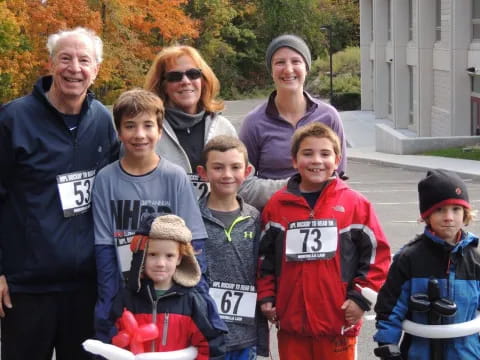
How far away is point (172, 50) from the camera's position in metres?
4.87

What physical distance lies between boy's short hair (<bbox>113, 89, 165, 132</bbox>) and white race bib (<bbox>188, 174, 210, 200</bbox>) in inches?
21.2

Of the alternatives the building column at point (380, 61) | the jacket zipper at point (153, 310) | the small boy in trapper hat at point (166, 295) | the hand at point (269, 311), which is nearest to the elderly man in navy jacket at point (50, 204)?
the small boy in trapper hat at point (166, 295)

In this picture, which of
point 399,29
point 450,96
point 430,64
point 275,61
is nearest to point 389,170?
point 450,96

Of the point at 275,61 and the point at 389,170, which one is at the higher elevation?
the point at 275,61

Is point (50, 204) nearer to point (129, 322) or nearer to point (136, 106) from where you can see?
point (136, 106)

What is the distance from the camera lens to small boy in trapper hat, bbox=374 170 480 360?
13.6ft

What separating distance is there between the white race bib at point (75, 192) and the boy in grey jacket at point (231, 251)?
0.68m

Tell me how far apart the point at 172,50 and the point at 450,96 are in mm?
26681

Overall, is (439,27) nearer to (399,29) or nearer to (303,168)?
(399,29)

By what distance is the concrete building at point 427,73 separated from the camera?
94.9 ft

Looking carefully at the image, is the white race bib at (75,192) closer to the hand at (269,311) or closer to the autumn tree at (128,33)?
the hand at (269,311)

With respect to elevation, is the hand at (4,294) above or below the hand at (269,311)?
above

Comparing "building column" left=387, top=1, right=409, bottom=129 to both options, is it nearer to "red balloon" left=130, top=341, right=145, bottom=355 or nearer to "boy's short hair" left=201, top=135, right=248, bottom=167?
"boy's short hair" left=201, top=135, right=248, bottom=167

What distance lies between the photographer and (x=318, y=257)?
4.42 metres
